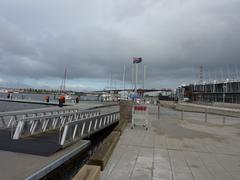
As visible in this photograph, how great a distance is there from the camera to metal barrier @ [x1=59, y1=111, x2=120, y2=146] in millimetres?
8145

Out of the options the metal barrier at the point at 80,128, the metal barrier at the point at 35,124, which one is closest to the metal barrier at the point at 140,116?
the metal barrier at the point at 80,128

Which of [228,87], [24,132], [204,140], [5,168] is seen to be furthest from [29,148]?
[228,87]

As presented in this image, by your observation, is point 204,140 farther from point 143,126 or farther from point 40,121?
point 40,121

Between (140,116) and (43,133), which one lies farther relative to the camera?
(140,116)

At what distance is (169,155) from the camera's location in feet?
24.6

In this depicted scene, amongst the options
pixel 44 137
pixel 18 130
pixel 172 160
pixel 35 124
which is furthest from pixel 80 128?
pixel 172 160

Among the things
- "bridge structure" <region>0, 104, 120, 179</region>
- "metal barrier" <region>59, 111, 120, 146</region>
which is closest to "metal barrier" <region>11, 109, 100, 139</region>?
"bridge structure" <region>0, 104, 120, 179</region>

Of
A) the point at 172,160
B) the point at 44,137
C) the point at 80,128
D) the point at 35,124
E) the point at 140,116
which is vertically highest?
the point at 140,116

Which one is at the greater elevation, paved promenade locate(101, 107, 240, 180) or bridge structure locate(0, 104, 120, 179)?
bridge structure locate(0, 104, 120, 179)

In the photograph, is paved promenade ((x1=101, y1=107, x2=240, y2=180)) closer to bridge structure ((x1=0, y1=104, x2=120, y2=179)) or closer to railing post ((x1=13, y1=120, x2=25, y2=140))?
bridge structure ((x1=0, y1=104, x2=120, y2=179))

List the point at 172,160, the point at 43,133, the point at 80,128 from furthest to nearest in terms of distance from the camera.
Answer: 1. the point at 43,133
2. the point at 80,128
3. the point at 172,160

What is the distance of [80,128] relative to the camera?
33.1 feet

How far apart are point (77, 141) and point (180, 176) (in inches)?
188

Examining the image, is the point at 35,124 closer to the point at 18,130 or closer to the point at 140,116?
the point at 18,130
